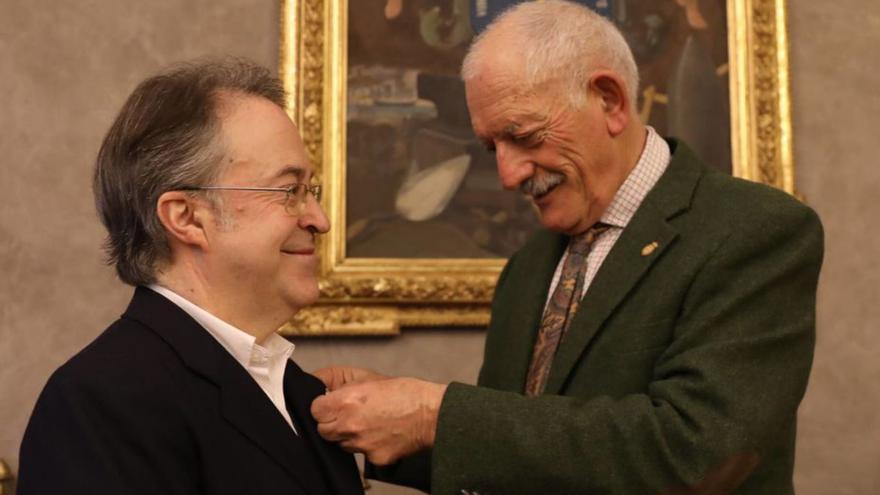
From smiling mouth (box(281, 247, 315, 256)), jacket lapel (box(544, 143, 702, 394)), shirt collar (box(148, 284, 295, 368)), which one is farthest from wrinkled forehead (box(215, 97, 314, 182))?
jacket lapel (box(544, 143, 702, 394))

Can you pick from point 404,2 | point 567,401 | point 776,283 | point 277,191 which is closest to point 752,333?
point 776,283

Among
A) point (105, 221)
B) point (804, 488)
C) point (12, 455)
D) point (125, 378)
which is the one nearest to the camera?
point (125, 378)

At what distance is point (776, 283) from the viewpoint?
2.00 metres

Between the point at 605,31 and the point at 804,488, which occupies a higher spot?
the point at 605,31

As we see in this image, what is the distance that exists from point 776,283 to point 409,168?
63.8 inches

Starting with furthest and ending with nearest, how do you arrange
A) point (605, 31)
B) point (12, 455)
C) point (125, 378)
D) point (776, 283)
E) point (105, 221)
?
point (12, 455)
point (605, 31)
point (776, 283)
point (105, 221)
point (125, 378)

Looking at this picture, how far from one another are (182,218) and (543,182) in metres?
0.83

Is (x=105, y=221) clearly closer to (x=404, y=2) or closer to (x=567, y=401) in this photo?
(x=567, y=401)

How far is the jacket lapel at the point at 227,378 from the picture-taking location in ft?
5.64

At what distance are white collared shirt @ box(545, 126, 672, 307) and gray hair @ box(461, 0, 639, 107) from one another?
13 centimetres

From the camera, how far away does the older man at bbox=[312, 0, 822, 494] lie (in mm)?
1916

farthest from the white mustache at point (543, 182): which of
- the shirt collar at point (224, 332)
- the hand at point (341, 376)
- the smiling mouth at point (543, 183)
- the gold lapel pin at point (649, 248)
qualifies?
the shirt collar at point (224, 332)

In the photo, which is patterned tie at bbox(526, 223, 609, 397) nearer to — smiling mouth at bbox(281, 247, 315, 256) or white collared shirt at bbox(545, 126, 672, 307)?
white collared shirt at bbox(545, 126, 672, 307)

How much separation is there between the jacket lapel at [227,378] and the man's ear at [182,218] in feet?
0.36
